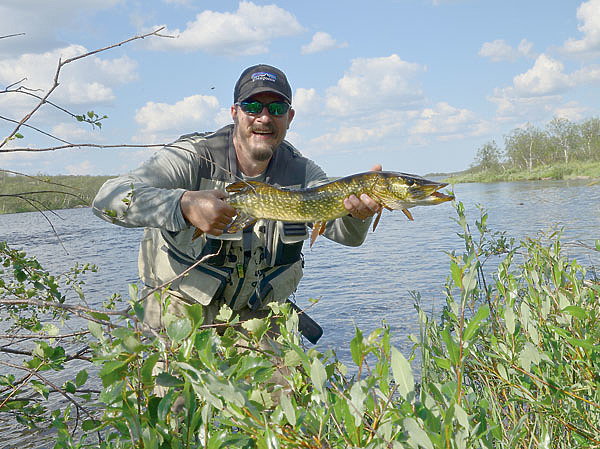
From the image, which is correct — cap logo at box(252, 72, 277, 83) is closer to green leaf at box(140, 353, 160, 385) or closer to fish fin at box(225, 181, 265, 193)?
fish fin at box(225, 181, 265, 193)

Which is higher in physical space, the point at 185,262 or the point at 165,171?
the point at 165,171

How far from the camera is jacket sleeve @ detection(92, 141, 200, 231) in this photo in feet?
9.95

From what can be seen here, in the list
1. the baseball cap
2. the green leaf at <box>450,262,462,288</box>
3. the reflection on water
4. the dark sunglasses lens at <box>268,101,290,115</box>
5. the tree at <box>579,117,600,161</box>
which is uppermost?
the tree at <box>579,117,600,161</box>

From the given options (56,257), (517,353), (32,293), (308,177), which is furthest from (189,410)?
(56,257)

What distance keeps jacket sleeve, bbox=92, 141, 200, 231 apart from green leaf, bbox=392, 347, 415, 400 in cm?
190

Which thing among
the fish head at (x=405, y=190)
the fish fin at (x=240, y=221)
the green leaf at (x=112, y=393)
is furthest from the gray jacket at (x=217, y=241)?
the green leaf at (x=112, y=393)

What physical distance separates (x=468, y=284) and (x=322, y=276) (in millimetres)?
11396

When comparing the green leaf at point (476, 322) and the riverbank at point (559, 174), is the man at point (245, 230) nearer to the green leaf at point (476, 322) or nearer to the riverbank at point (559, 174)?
the green leaf at point (476, 322)

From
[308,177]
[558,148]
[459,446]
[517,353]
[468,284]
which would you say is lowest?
[517,353]

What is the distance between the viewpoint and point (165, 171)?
3834 millimetres

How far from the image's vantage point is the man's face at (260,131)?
4.10 m

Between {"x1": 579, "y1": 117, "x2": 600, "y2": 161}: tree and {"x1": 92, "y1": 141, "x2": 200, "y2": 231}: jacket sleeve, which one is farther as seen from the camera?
{"x1": 579, "y1": 117, "x2": 600, "y2": 161}: tree

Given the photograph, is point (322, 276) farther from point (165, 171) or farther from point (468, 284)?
point (468, 284)

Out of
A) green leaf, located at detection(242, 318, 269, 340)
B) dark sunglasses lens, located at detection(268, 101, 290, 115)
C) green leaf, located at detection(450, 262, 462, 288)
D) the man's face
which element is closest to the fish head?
the man's face
